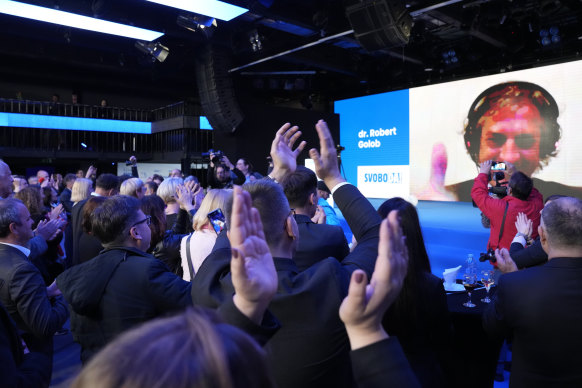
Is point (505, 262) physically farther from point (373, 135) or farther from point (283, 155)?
point (373, 135)

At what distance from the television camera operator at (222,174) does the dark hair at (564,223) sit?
4085 millimetres

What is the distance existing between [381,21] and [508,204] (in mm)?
3232

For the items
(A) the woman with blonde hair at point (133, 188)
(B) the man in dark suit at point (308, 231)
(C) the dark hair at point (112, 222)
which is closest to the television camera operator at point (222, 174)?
(A) the woman with blonde hair at point (133, 188)

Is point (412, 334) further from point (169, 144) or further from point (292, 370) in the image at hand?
point (169, 144)

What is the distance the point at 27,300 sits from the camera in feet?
5.88

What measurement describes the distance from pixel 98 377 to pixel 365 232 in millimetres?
1134

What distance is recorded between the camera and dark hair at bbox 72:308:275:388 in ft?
1.23

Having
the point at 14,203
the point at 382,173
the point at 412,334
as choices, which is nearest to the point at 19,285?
the point at 14,203

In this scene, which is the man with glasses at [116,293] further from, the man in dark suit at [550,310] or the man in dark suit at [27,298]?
the man in dark suit at [550,310]

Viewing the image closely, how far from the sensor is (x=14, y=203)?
212 centimetres

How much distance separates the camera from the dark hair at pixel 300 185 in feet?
7.33

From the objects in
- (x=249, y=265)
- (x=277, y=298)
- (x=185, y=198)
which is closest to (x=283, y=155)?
(x=277, y=298)

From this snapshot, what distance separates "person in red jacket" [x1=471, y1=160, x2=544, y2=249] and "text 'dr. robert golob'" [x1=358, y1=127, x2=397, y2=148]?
592 cm

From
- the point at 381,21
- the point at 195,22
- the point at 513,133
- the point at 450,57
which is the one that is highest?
the point at 450,57
